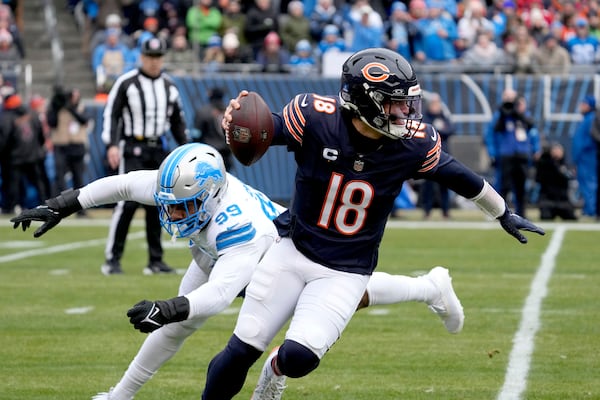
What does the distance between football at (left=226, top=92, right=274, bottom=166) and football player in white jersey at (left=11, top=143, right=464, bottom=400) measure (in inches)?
10.4

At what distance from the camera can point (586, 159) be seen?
17156 mm

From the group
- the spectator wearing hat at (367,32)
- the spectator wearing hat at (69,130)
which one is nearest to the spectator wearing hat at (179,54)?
the spectator wearing hat at (367,32)

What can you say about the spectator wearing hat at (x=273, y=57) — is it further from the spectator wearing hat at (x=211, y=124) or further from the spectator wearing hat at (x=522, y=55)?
the spectator wearing hat at (x=522, y=55)

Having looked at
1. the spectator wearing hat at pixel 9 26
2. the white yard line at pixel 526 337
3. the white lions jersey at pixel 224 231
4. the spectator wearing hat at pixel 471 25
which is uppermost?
the white lions jersey at pixel 224 231

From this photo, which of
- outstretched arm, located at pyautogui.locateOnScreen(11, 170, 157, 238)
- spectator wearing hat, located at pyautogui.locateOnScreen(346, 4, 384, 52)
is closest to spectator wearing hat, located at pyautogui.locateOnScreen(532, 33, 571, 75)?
spectator wearing hat, located at pyautogui.locateOnScreen(346, 4, 384, 52)

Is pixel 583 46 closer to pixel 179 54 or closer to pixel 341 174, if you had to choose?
pixel 179 54

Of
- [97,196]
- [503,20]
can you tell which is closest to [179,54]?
[503,20]

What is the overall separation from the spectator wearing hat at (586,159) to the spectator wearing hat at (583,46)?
2.16 m

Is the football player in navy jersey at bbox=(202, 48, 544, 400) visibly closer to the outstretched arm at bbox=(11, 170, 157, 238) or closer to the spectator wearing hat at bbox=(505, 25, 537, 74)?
the outstretched arm at bbox=(11, 170, 157, 238)

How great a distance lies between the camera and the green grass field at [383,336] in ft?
20.0

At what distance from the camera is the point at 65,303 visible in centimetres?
895

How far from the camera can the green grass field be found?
6.10 meters

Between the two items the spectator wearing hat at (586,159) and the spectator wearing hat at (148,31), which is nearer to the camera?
the spectator wearing hat at (586,159)

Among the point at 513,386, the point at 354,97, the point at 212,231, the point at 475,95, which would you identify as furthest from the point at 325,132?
the point at 475,95
